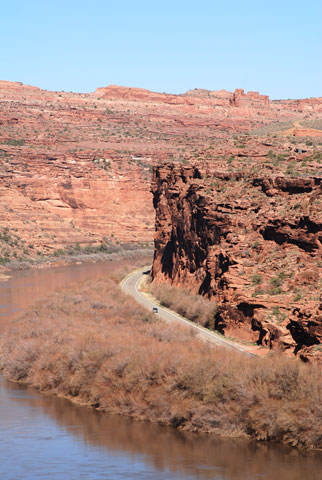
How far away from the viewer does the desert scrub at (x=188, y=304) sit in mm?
39125

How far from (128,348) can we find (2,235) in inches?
2885

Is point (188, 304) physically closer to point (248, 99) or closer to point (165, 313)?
point (165, 313)

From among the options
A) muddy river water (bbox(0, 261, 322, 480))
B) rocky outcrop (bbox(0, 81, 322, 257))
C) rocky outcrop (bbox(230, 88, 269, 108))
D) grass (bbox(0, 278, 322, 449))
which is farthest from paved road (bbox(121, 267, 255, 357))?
rocky outcrop (bbox(230, 88, 269, 108))

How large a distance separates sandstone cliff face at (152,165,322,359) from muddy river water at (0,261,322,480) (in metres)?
5.14

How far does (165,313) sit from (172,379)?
65.3 feet

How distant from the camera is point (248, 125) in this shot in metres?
162

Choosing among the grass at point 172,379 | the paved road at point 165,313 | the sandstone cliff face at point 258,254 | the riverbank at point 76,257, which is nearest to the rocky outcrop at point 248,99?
the riverbank at point 76,257

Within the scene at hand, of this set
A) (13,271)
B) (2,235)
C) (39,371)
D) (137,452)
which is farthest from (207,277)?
(2,235)

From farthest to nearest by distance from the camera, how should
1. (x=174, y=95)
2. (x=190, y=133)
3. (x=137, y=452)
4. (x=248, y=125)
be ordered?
(x=174, y=95) → (x=248, y=125) → (x=190, y=133) → (x=137, y=452)

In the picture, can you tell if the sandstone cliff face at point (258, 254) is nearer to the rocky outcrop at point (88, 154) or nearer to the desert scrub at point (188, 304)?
the desert scrub at point (188, 304)

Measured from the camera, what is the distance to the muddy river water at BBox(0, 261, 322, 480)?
19.3 meters

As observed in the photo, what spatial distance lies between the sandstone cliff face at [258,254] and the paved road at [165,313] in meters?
0.94

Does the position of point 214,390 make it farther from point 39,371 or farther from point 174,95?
point 174,95

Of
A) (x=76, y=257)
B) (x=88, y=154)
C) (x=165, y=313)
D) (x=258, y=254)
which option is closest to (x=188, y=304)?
(x=165, y=313)
